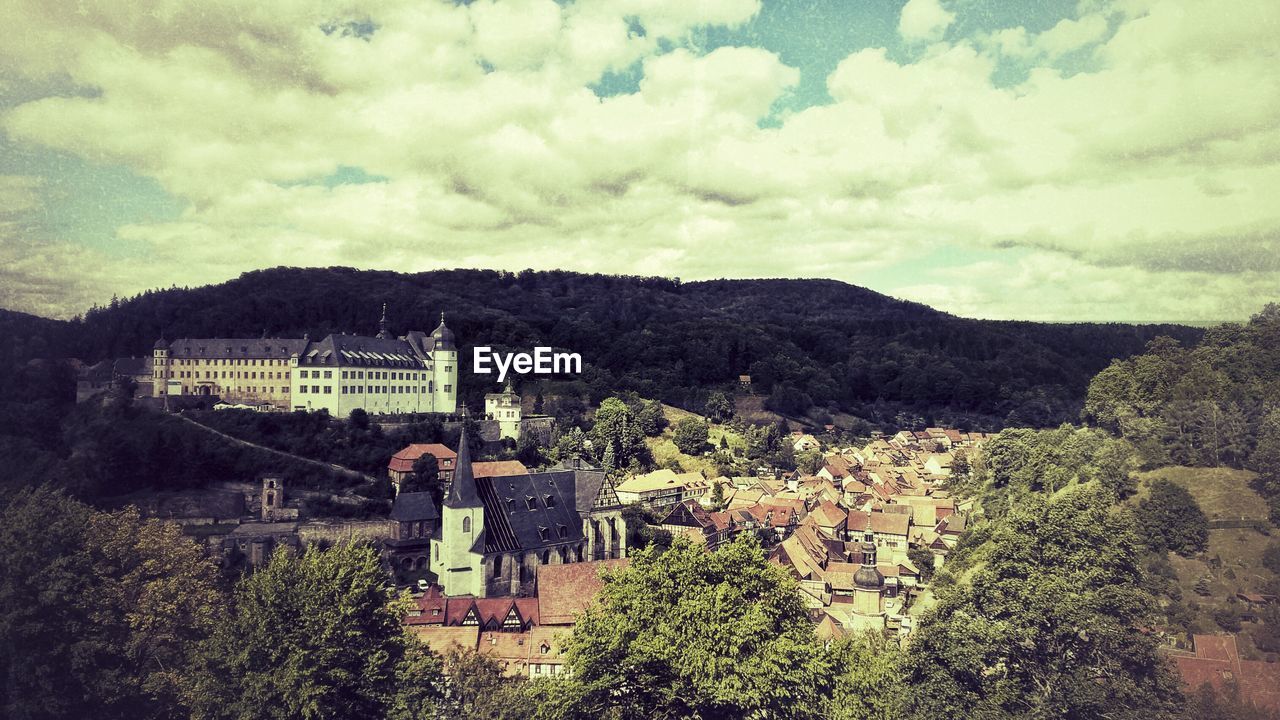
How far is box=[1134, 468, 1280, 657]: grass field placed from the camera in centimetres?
3706

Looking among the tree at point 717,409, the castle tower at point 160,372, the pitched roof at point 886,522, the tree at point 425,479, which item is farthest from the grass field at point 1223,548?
the castle tower at point 160,372

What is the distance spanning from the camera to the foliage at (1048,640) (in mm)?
26922

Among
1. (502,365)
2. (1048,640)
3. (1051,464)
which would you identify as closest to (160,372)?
(502,365)

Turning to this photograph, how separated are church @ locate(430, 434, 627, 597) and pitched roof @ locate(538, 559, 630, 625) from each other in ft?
15.4

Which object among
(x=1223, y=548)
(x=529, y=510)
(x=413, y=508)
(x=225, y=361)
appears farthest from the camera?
(x=225, y=361)

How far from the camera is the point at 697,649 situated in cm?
2334

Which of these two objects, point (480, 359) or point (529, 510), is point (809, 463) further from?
point (529, 510)

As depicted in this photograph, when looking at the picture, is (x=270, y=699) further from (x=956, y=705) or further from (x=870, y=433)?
(x=870, y=433)

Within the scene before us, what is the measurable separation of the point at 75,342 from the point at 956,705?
80871 millimetres

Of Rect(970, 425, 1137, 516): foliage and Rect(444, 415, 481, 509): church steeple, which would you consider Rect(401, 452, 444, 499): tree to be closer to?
Rect(444, 415, 481, 509): church steeple

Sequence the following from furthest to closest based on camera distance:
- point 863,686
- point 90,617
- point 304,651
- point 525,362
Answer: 1. point 525,362
2. point 90,617
3. point 863,686
4. point 304,651

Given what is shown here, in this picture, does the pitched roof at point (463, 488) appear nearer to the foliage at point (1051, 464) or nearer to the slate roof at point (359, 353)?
the slate roof at point (359, 353)

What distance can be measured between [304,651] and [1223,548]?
4319cm

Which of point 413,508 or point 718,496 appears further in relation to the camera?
point 718,496
